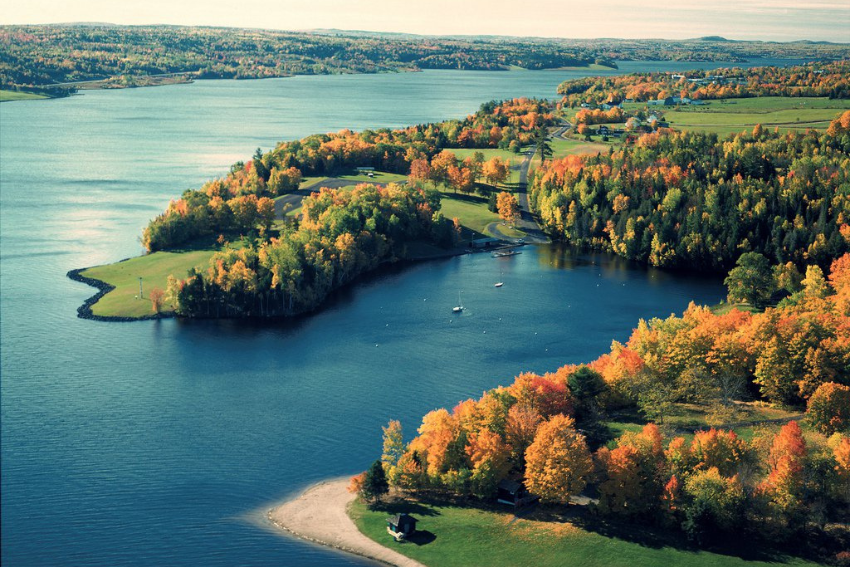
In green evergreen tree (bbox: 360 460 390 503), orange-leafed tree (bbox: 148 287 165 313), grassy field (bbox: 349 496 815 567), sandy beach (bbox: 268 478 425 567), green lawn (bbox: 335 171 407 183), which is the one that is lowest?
sandy beach (bbox: 268 478 425 567)

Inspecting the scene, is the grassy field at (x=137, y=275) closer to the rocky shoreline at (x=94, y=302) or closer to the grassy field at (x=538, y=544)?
the rocky shoreline at (x=94, y=302)

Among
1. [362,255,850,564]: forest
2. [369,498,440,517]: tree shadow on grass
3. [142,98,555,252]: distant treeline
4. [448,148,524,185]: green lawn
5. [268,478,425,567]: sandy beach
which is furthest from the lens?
[448,148,524,185]: green lawn

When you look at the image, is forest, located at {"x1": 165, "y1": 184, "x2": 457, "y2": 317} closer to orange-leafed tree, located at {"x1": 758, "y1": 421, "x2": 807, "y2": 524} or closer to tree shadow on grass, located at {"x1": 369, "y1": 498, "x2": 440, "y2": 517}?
tree shadow on grass, located at {"x1": 369, "y1": 498, "x2": 440, "y2": 517}

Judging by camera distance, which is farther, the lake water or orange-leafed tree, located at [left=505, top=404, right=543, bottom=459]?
orange-leafed tree, located at [left=505, top=404, right=543, bottom=459]

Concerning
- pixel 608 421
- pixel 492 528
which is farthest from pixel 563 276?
pixel 492 528

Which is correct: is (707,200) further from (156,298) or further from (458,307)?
(156,298)

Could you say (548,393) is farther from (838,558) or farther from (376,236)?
(376,236)

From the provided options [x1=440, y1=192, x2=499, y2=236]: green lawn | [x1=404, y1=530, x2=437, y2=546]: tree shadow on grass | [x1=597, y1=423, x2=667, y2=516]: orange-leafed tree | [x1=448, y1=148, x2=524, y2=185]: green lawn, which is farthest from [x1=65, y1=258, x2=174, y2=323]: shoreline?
[x1=448, y1=148, x2=524, y2=185]: green lawn
